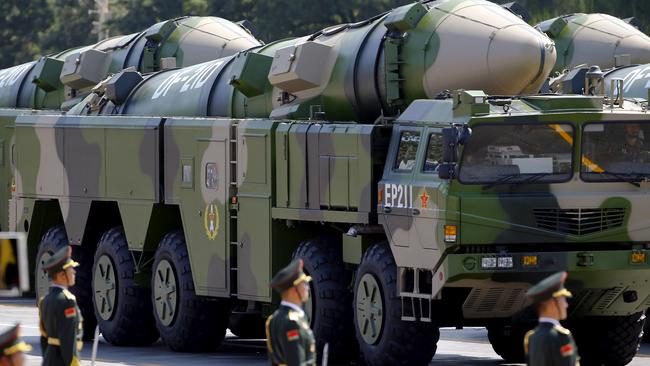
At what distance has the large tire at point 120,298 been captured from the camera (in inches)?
916

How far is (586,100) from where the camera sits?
Result: 18.8 m

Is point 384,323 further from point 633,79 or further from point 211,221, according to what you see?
point 633,79

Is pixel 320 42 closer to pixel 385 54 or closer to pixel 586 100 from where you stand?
pixel 385 54

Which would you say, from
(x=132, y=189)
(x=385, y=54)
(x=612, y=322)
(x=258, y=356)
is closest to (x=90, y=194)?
(x=132, y=189)

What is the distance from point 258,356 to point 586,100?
5160 millimetres

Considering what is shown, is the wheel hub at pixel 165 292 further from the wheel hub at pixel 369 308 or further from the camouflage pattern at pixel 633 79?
the camouflage pattern at pixel 633 79

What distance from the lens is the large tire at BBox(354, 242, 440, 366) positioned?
61.1ft

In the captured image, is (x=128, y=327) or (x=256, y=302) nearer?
(x=256, y=302)

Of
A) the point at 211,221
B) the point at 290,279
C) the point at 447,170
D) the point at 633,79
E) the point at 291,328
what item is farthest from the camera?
the point at 633,79

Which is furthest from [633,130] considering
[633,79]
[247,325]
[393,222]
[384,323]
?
[633,79]

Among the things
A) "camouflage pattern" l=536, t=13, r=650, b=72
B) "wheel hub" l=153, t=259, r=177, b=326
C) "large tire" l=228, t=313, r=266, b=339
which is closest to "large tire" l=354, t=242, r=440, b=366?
"wheel hub" l=153, t=259, r=177, b=326

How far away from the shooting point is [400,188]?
18734mm

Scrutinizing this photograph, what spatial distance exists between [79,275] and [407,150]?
6817 millimetres

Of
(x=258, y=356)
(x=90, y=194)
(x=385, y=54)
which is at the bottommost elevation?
(x=258, y=356)
